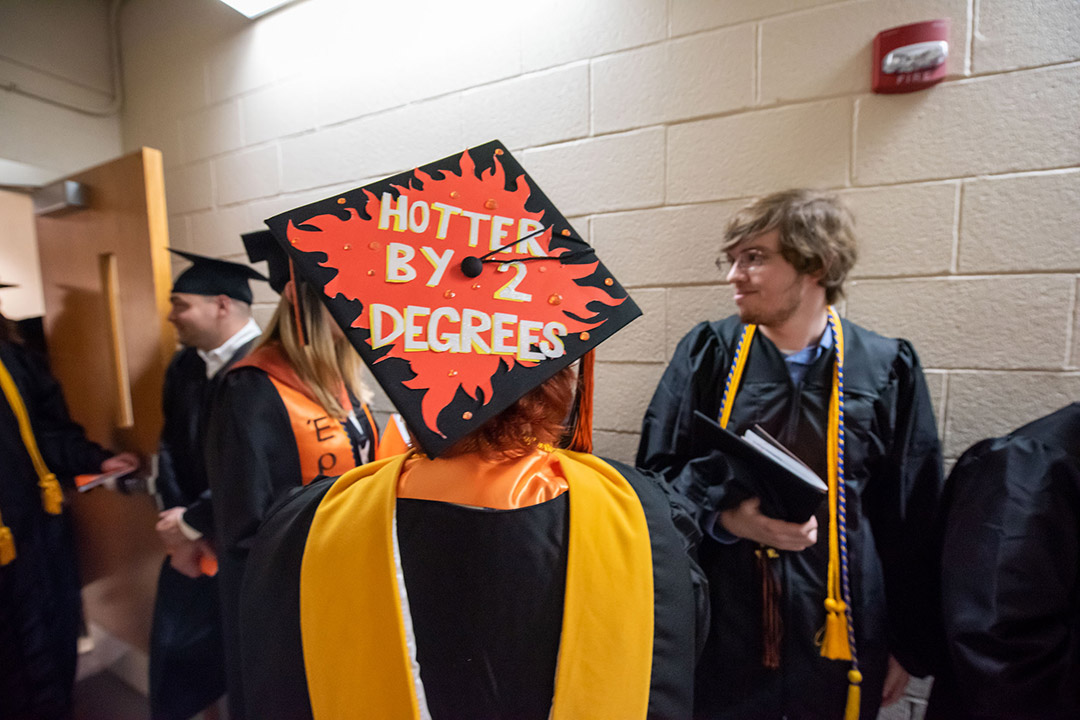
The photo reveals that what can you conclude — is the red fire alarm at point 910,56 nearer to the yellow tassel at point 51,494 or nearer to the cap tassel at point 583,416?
the cap tassel at point 583,416

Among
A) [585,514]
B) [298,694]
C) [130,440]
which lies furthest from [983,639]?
[130,440]

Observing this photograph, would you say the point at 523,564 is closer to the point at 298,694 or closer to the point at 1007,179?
the point at 298,694

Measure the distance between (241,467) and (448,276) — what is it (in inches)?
30.7

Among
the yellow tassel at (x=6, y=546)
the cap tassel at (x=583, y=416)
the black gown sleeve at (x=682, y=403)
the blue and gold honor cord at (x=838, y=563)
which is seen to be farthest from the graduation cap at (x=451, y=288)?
the yellow tassel at (x=6, y=546)

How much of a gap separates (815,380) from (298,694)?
1129mm

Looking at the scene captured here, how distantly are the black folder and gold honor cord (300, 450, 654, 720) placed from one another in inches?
10.1

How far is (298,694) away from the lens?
1.87ft

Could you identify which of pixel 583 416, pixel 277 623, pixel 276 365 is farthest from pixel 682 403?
pixel 276 365

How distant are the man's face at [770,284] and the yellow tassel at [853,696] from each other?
0.77 m

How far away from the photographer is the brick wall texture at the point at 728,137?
994 mm

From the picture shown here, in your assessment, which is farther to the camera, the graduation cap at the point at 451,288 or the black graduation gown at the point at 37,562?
the black graduation gown at the point at 37,562

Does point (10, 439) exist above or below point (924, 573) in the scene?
above

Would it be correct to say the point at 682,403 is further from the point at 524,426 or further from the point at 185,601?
the point at 185,601

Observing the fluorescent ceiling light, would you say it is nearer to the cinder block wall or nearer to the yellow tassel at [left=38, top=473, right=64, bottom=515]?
the cinder block wall
